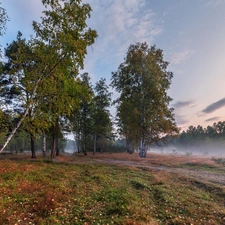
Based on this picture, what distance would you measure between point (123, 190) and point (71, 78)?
29.2 feet

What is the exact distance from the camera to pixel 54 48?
486 inches

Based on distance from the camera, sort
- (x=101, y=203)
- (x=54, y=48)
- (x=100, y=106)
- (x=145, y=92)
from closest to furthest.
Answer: (x=101, y=203) < (x=54, y=48) < (x=145, y=92) < (x=100, y=106)

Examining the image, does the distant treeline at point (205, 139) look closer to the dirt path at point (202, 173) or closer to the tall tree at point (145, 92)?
the tall tree at point (145, 92)

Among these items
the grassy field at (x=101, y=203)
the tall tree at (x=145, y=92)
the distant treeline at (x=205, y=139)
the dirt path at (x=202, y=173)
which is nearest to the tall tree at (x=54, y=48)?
the grassy field at (x=101, y=203)

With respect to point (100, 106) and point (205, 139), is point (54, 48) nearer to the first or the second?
point (100, 106)

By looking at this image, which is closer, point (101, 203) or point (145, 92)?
point (101, 203)

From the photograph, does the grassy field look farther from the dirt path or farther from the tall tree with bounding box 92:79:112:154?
the tall tree with bounding box 92:79:112:154

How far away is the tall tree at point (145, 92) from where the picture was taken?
98.0 ft

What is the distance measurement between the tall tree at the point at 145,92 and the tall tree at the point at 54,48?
18099 mm

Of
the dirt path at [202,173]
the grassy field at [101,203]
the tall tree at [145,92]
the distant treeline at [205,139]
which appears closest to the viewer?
the grassy field at [101,203]

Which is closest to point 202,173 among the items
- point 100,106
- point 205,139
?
point 100,106

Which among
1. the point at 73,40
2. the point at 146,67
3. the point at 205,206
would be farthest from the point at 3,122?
the point at 146,67

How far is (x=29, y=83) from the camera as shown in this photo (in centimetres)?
1195

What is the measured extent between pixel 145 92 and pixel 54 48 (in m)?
21.2
